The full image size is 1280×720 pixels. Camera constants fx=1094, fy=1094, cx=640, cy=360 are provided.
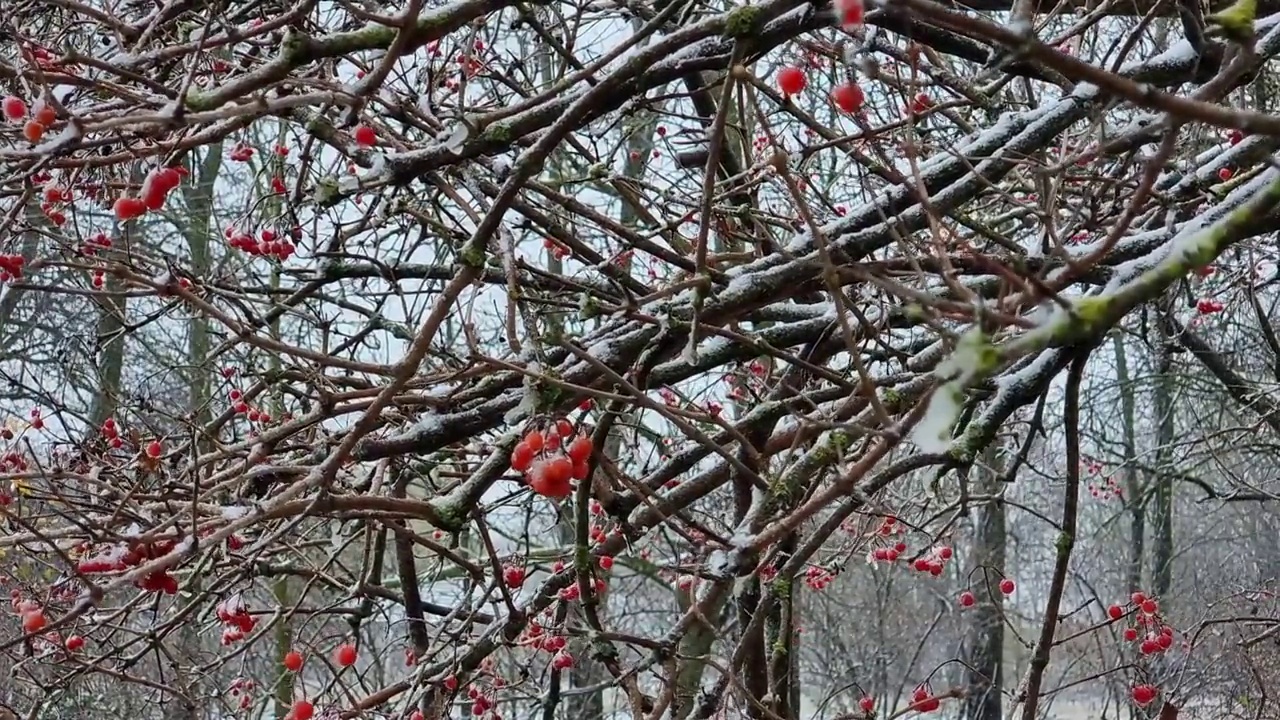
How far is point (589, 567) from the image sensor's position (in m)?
2.26

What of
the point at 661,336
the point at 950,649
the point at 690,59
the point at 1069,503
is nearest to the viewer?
the point at 661,336

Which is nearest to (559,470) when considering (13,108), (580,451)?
(580,451)

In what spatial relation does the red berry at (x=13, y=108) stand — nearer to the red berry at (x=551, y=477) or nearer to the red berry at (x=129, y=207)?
the red berry at (x=129, y=207)

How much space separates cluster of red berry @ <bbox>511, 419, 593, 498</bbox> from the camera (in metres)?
1.66

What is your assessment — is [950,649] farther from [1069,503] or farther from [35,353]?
[1069,503]

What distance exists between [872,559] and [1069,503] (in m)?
1.50

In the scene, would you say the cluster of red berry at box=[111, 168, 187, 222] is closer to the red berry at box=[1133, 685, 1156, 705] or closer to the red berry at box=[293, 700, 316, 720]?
the red berry at box=[293, 700, 316, 720]

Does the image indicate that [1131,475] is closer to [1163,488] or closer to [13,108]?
[1163,488]

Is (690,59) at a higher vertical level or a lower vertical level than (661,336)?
higher

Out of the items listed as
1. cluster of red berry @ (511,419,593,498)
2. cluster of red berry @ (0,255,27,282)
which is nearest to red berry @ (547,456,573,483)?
cluster of red berry @ (511,419,593,498)

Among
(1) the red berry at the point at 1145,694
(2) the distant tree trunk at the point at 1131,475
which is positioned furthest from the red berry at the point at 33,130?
(2) the distant tree trunk at the point at 1131,475

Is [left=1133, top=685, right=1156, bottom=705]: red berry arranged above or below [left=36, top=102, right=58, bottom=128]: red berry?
below

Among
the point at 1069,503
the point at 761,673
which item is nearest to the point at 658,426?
the point at 761,673

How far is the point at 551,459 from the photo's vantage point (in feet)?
5.56
